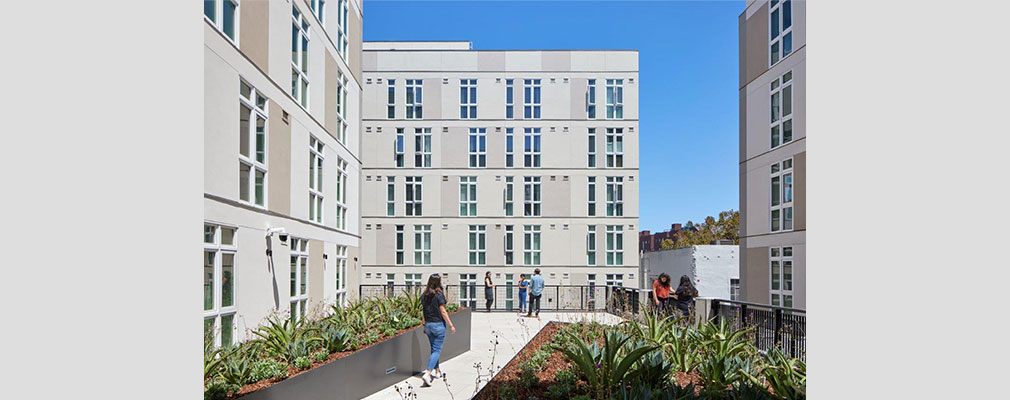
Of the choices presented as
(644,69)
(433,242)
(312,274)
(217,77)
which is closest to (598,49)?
(644,69)

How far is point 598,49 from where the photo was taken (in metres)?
32.6

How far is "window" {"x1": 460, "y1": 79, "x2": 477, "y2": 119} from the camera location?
108 feet

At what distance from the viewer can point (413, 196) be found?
107ft

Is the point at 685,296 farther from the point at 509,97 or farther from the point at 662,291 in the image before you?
the point at 509,97

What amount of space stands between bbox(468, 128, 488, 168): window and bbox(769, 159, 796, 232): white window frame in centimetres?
1708

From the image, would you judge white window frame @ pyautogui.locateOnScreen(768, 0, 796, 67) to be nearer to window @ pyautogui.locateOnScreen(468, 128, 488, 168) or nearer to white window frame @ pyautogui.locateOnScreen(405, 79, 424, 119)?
window @ pyautogui.locateOnScreen(468, 128, 488, 168)

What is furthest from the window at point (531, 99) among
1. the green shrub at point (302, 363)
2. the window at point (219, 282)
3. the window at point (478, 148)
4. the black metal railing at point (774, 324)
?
the green shrub at point (302, 363)

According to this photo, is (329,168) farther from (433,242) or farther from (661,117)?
(661,117)

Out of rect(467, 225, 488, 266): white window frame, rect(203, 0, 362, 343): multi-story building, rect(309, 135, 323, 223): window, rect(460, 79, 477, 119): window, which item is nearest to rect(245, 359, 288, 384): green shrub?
rect(203, 0, 362, 343): multi-story building

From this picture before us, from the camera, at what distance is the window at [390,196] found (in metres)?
32.6

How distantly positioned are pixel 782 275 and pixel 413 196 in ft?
65.8

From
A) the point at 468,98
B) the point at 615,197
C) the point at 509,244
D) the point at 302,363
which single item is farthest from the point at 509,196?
the point at 302,363

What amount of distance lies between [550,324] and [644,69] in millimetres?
24124

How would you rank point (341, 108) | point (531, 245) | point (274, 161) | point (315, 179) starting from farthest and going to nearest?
point (531, 245) < point (341, 108) < point (315, 179) < point (274, 161)
